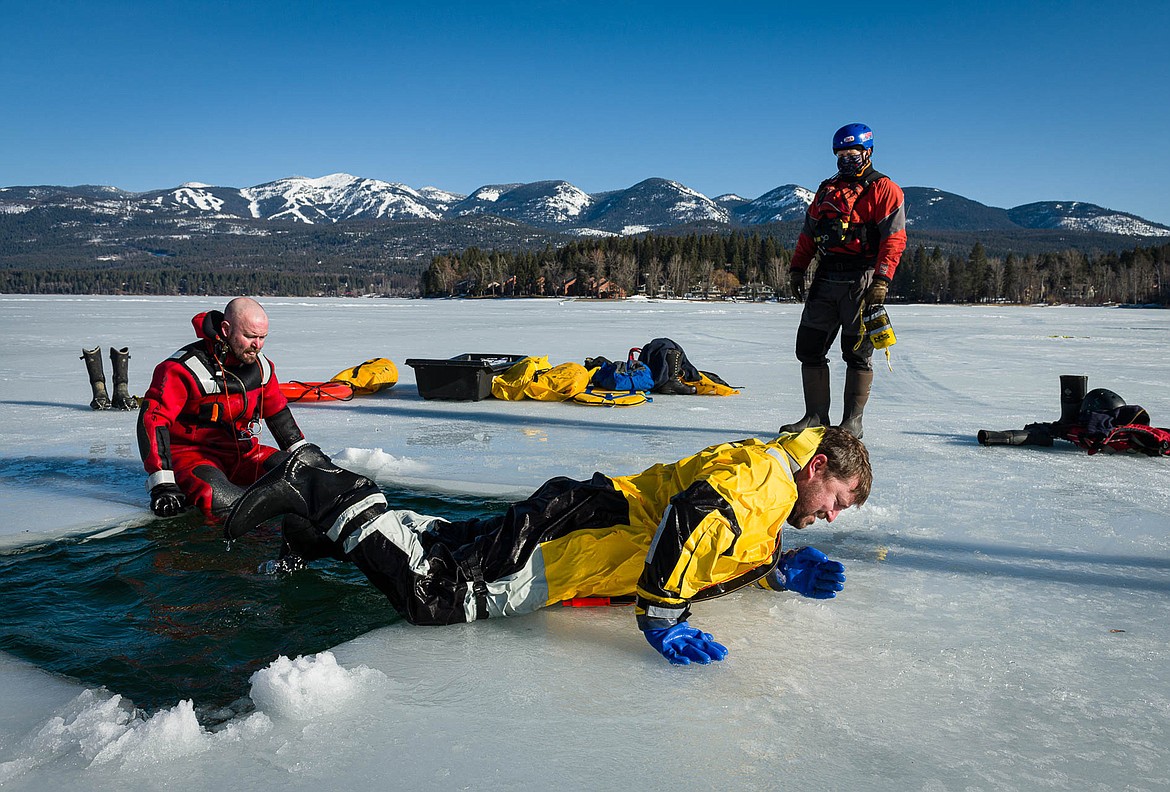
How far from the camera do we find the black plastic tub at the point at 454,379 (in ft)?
24.2

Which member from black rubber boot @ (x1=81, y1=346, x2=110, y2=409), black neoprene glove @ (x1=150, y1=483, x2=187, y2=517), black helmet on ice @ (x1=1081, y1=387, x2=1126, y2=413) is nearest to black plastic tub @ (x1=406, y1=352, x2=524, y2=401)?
black rubber boot @ (x1=81, y1=346, x2=110, y2=409)

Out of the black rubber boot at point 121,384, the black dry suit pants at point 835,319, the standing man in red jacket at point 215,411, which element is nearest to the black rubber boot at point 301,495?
the standing man in red jacket at point 215,411

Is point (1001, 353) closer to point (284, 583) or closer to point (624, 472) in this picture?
point (624, 472)

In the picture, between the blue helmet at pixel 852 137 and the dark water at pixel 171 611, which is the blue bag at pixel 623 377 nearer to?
the blue helmet at pixel 852 137

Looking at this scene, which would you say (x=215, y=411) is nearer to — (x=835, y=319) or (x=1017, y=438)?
(x=835, y=319)

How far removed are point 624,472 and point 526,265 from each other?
3271 inches

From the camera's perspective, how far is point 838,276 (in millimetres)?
5055

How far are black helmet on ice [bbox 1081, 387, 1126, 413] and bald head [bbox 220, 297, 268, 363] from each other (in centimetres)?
485

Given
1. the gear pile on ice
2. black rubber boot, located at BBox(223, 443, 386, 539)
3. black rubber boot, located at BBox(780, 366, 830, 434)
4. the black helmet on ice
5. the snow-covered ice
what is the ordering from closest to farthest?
the snow-covered ice
black rubber boot, located at BBox(223, 443, 386, 539)
the gear pile on ice
the black helmet on ice
black rubber boot, located at BBox(780, 366, 830, 434)

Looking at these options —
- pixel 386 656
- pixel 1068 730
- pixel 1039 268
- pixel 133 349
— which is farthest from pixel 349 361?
pixel 1039 268

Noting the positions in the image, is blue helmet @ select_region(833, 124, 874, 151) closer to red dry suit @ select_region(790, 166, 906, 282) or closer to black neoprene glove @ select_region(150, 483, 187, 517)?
red dry suit @ select_region(790, 166, 906, 282)

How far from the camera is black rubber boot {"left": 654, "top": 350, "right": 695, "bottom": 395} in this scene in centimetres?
777

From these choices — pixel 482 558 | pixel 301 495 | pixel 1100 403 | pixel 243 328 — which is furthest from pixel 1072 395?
pixel 243 328

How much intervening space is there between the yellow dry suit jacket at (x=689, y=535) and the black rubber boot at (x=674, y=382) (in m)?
5.24
